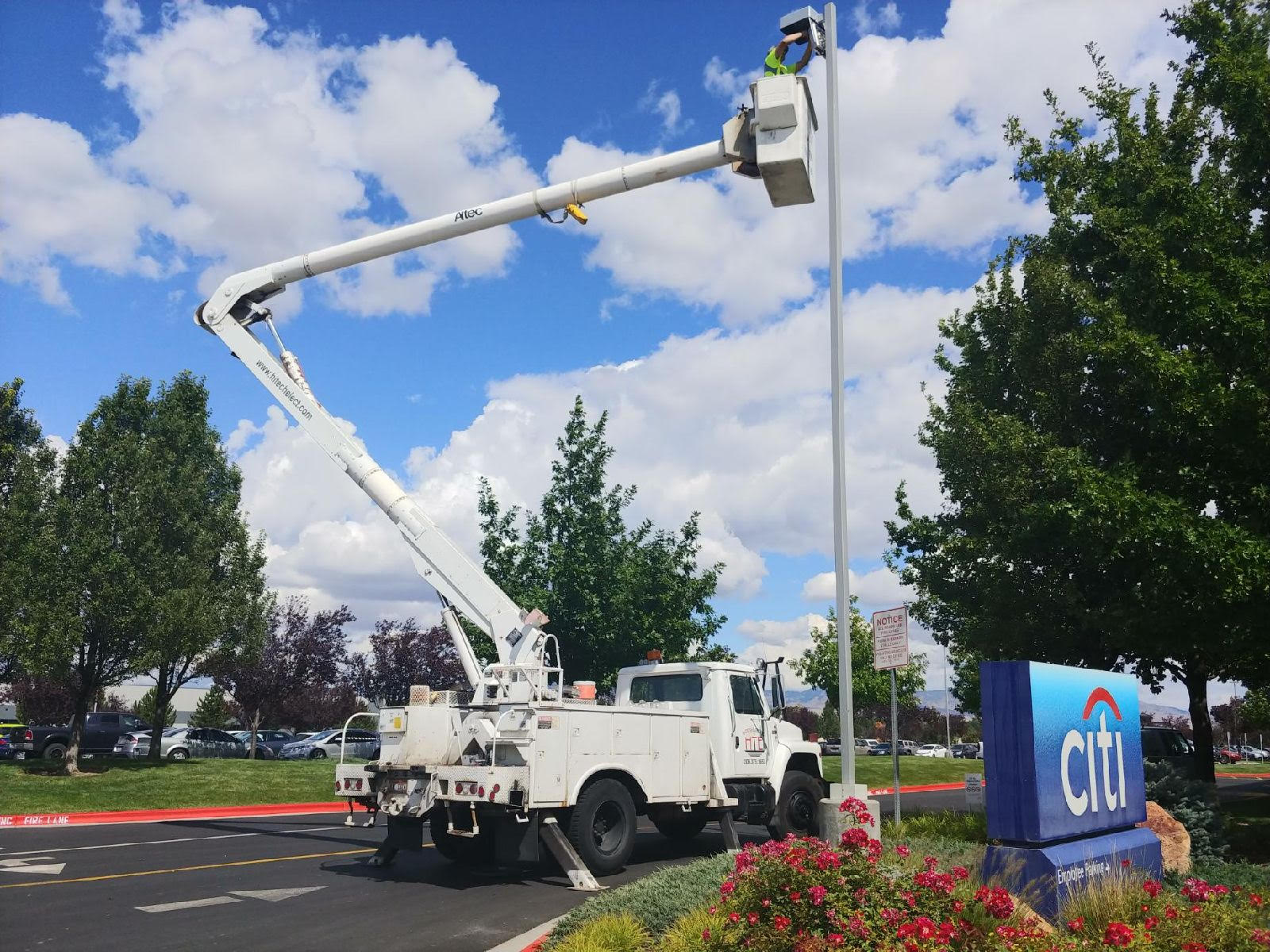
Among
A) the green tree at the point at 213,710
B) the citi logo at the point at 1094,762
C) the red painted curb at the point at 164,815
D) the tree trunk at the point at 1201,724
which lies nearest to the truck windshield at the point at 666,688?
the citi logo at the point at 1094,762

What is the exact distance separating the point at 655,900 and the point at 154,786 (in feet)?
66.8

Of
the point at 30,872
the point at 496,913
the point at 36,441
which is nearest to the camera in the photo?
the point at 496,913

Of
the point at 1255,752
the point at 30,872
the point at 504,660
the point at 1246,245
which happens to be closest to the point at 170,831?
the point at 30,872

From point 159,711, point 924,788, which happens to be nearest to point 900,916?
point 924,788

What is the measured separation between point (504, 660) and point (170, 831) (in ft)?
27.3

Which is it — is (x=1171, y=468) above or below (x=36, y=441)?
below

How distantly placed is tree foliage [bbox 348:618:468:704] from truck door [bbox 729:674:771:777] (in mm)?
33884

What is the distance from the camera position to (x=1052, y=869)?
25.3 ft

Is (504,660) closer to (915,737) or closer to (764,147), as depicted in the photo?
(764,147)

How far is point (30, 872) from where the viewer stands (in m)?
12.0

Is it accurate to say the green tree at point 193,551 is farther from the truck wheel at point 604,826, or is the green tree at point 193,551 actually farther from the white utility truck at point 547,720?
the truck wheel at point 604,826

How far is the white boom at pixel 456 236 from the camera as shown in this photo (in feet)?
33.6

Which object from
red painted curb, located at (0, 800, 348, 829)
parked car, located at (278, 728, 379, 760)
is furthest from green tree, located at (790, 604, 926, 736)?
red painted curb, located at (0, 800, 348, 829)

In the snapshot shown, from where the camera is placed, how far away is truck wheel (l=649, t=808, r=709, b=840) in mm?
12992
